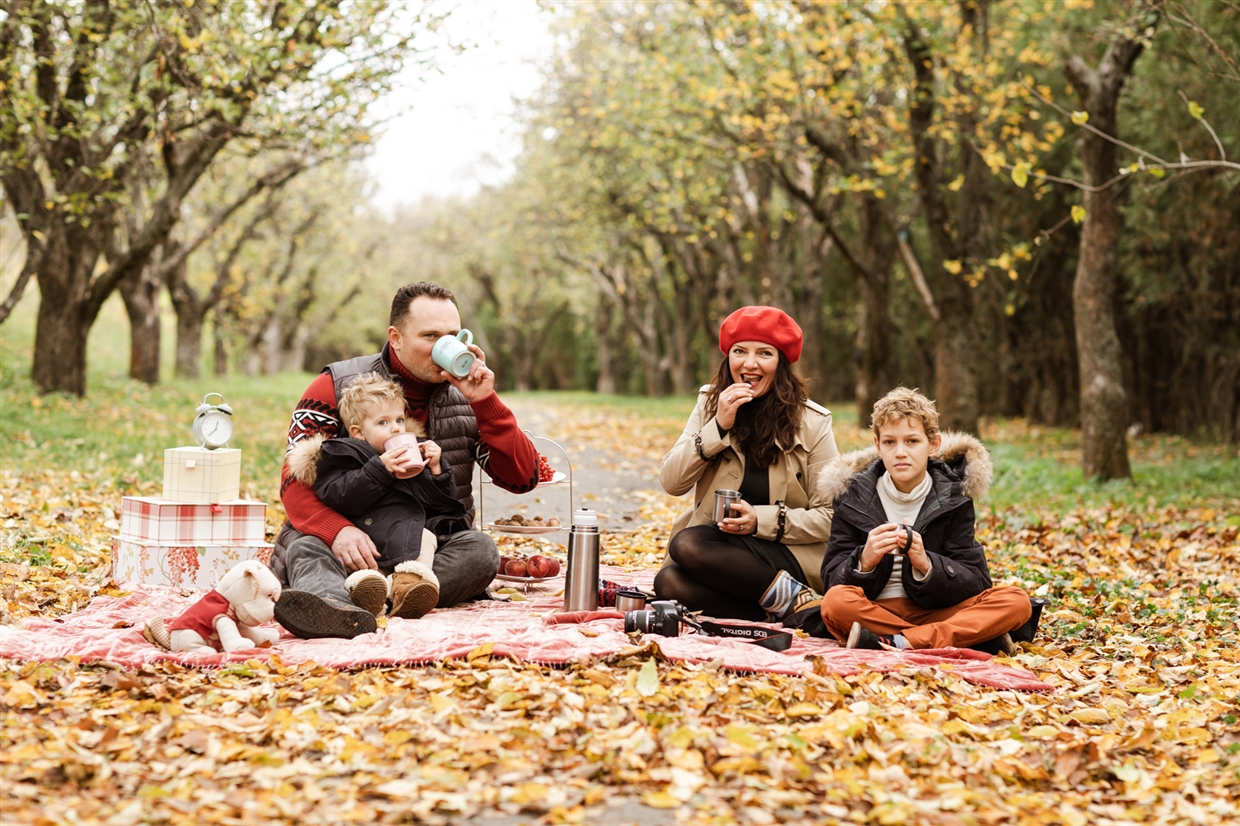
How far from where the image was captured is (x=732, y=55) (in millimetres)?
17281

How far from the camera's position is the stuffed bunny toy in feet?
13.9

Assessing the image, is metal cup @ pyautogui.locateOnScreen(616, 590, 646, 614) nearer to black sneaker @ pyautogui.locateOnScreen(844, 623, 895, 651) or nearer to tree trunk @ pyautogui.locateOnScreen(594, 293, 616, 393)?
black sneaker @ pyautogui.locateOnScreen(844, 623, 895, 651)

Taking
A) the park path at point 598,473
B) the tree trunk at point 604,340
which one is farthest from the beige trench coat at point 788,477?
the tree trunk at point 604,340

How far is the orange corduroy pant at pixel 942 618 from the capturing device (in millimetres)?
4691

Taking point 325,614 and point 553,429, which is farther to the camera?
point 553,429

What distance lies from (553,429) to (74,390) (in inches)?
280

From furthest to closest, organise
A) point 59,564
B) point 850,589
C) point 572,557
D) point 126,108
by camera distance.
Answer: point 126,108 < point 59,564 < point 572,557 < point 850,589

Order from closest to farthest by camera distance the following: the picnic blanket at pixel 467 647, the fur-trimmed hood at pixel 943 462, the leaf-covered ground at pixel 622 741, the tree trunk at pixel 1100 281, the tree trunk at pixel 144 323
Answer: the leaf-covered ground at pixel 622 741 → the picnic blanket at pixel 467 647 → the fur-trimmed hood at pixel 943 462 → the tree trunk at pixel 1100 281 → the tree trunk at pixel 144 323

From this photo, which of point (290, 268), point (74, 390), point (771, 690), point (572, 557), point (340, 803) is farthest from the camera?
point (290, 268)

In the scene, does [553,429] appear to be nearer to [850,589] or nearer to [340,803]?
[850,589]

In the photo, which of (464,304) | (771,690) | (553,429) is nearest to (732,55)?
(553,429)

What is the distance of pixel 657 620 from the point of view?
189 inches

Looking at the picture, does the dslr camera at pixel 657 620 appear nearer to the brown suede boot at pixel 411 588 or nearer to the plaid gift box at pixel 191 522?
the brown suede boot at pixel 411 588

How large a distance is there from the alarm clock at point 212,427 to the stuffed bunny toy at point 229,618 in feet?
4.76
